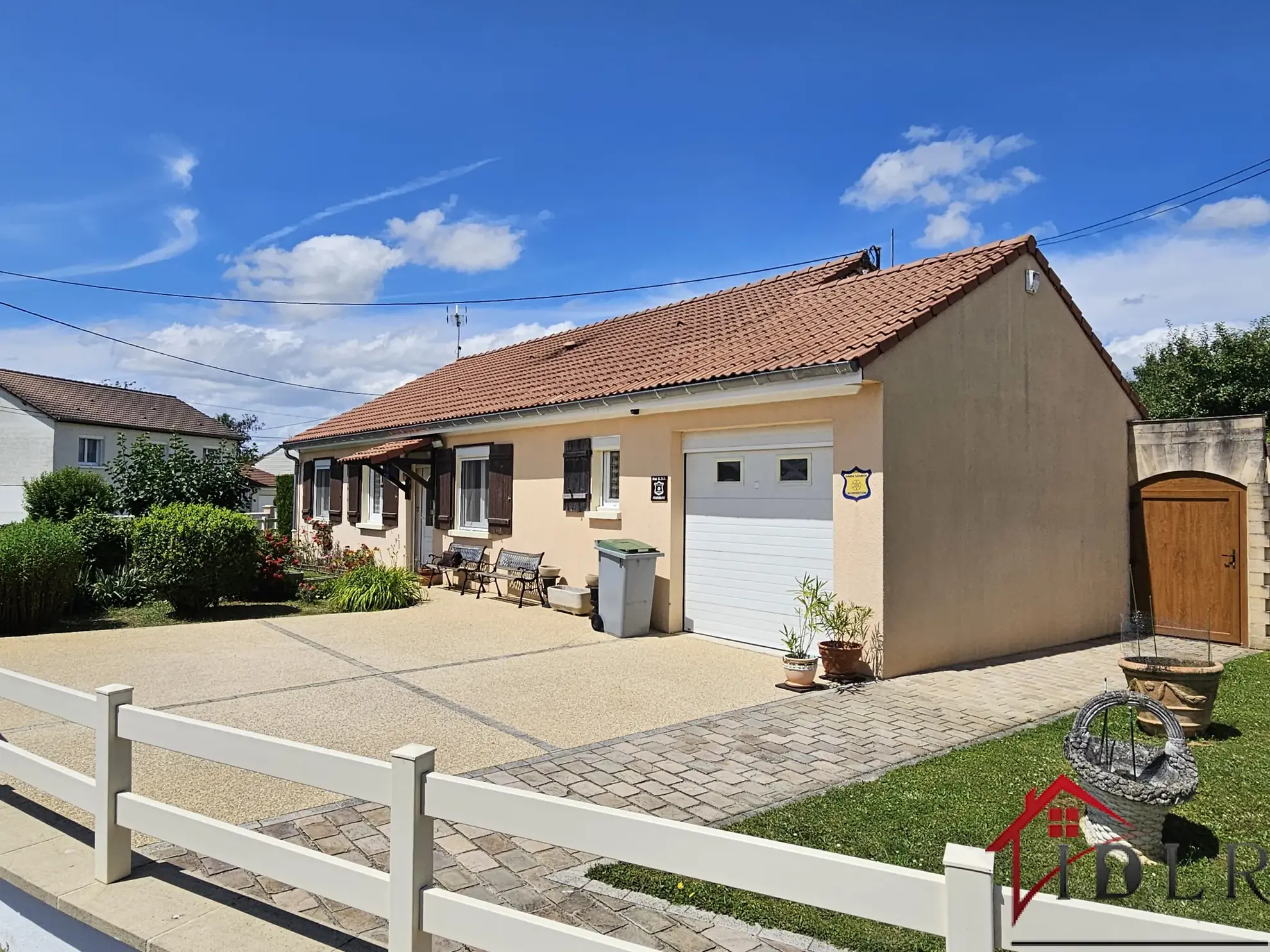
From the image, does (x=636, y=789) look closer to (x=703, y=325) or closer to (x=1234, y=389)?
(x=703, y=325)

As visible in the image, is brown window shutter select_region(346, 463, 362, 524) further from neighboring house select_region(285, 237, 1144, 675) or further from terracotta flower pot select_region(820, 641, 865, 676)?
terracotta flower pot select_region(820, 641, 865, 676)

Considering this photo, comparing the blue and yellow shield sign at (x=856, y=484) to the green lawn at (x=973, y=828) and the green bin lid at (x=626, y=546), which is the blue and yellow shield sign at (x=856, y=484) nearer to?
the green lawn at (x=973, y=828)

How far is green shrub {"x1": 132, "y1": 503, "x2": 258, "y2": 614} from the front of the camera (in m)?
11.4

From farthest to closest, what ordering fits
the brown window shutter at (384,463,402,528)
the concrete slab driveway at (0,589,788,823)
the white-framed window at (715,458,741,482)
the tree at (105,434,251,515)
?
the brown window shutter at (384,463,402,528) < the tree at (105,434,251,515) < the white-framed window at (715,458,741,482) < the concrete slab driveway at (0,589,788,823)

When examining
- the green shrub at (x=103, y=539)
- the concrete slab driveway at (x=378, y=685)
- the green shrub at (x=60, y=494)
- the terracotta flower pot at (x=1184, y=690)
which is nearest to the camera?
the concrete slab driveway at (x=378, y=685)

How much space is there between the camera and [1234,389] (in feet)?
69.1

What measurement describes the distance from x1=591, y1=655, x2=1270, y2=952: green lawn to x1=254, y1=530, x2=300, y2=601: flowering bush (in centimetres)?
1130

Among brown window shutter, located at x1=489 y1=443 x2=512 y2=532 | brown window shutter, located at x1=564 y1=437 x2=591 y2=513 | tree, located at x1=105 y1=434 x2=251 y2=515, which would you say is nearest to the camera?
brown window shutter, located at x1=564 y1=437 x2=591 y2=513

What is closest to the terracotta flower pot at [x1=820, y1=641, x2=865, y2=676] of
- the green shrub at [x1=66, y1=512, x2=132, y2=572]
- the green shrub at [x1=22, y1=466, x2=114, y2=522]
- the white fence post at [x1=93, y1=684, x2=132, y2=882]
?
the white fence post at [x1=93, y1=684, x2=132, y2=882]

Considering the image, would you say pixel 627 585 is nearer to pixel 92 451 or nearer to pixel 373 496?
pixel 373 496

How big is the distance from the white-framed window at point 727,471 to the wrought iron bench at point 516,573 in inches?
147

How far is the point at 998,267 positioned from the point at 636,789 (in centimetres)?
793

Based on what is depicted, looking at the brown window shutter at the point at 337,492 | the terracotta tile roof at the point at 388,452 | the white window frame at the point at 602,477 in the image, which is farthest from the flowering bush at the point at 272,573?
the white window frame at the point at 602,477

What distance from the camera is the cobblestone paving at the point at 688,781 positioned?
3328mm
